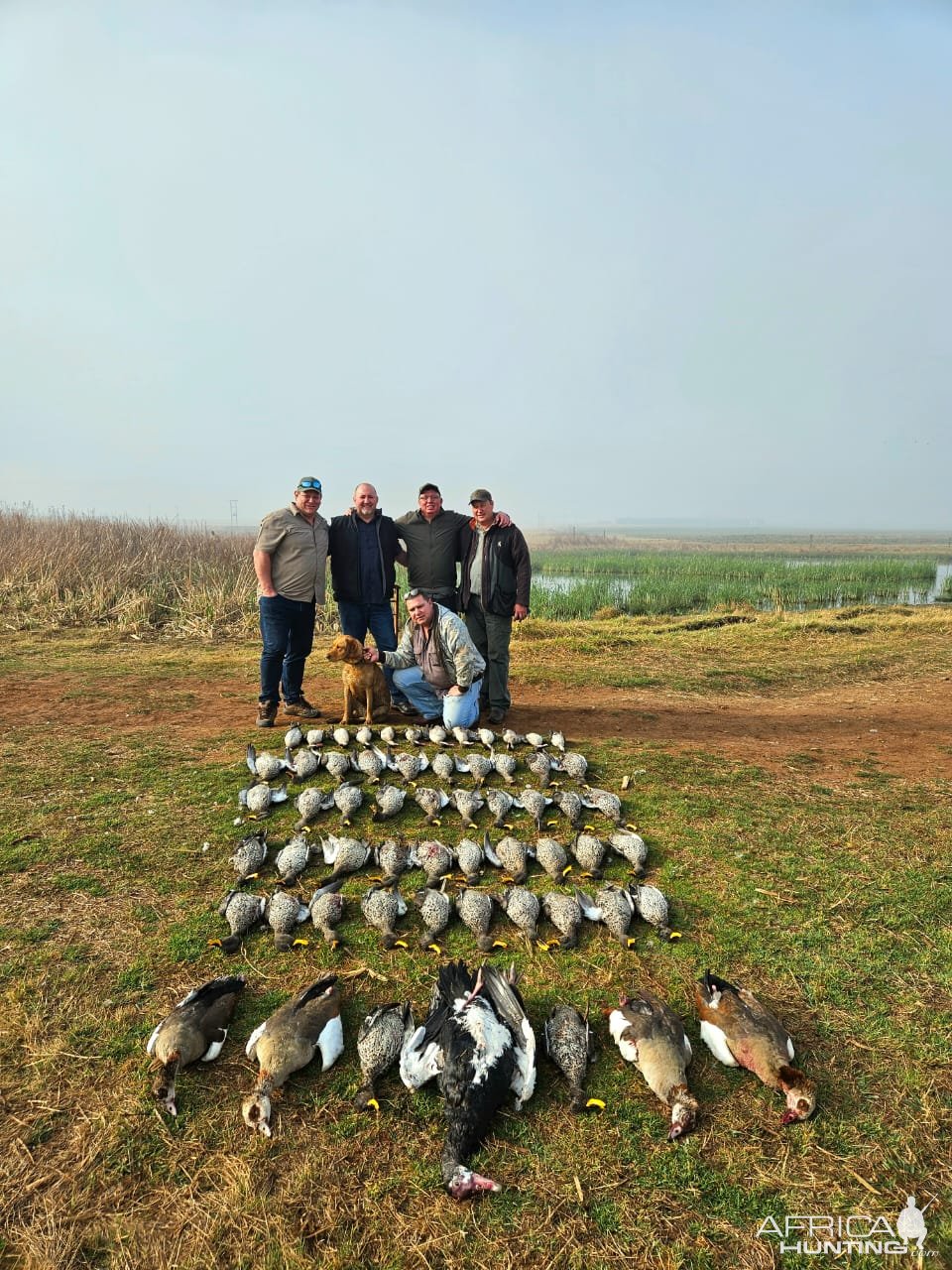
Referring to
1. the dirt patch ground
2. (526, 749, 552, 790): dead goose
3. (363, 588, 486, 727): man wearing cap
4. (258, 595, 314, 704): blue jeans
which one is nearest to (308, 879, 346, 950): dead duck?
(526, 749, 552, 790): dead goose

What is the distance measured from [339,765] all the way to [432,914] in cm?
235

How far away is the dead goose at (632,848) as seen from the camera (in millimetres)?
4723

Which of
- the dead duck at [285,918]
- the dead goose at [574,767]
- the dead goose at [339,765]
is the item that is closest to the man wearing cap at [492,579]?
the dead goose at [574,767]

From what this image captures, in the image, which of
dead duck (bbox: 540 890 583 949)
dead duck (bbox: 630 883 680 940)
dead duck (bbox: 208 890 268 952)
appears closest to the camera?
dead duck (bbox: 208 890 268 952)

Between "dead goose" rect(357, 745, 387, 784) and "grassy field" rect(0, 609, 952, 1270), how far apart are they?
0.74 metres

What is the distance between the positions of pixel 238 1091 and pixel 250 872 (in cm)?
177

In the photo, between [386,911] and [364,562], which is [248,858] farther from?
[364,562]

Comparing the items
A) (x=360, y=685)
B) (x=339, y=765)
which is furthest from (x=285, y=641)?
(x=339, y=765)

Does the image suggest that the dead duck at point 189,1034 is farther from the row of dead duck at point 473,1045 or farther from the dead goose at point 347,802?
the dead goose at point 347,802

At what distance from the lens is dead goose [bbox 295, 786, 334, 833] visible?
5293 millimetres

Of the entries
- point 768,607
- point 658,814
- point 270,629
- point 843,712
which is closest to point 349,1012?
point 658,814

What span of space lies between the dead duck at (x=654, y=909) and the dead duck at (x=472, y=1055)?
1101mm

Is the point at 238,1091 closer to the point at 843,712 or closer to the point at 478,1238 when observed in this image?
the point at 478,1238

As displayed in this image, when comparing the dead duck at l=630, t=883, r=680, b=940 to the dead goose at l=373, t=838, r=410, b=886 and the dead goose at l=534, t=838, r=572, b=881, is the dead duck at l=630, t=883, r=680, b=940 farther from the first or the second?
the dead goose at l=373, t=838, r=410, b=886
